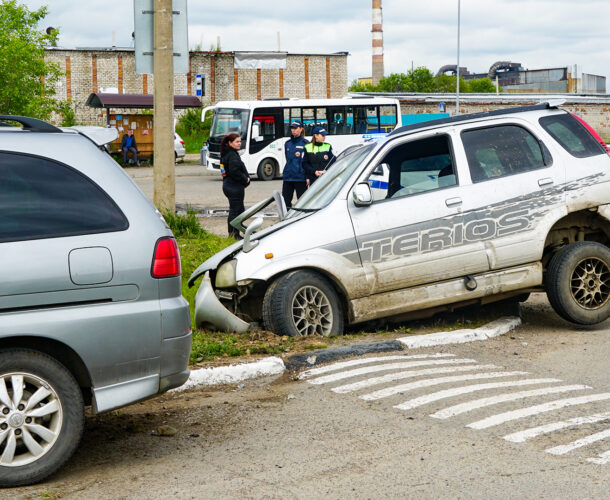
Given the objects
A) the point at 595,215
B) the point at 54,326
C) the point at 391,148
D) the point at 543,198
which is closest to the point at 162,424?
the point at 54,326

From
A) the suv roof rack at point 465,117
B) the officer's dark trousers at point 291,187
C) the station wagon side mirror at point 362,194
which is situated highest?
the suv roof rack at point 465,117

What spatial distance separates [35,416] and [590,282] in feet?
18.8

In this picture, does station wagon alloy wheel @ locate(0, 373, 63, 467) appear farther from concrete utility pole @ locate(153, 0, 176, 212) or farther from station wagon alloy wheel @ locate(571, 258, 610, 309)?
concrete utility pole @ locate(153, 0, 176, 212)

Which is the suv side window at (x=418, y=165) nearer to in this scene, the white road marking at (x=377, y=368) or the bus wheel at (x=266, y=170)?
the white road marking at (x=377, y=368)

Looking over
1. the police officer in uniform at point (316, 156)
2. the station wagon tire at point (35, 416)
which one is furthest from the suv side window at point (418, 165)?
the police officer in uniform at point (316, 156)

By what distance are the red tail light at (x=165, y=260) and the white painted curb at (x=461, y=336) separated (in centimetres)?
332

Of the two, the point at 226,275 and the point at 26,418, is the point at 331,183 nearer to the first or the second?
the point at 226,275

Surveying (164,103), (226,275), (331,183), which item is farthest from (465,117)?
(164,103)

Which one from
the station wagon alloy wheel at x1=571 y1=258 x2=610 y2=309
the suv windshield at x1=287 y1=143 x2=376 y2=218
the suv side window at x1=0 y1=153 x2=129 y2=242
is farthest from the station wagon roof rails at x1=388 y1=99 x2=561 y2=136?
the suv side window at x1=0 y1=153 x2=129 y2=242

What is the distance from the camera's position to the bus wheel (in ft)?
111

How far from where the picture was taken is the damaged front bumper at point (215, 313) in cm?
806

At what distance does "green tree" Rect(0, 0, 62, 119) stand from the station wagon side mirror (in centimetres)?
2118

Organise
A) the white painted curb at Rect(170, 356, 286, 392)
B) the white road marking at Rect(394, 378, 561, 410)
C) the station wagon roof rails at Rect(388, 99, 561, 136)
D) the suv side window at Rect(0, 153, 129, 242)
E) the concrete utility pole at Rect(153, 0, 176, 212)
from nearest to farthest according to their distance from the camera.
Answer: the suv side window at Rect(0, 153, 129, 242)
the white road marking at Rect(394, 378, 561, 410)
the white painted curb at Rect(170, 356, 286, 392)
the station wagon roof rails at Rect(388, 99, 561, 136)
the concrete utility pole at Rect(153, 0, 176, 212)

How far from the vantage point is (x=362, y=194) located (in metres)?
8.01
